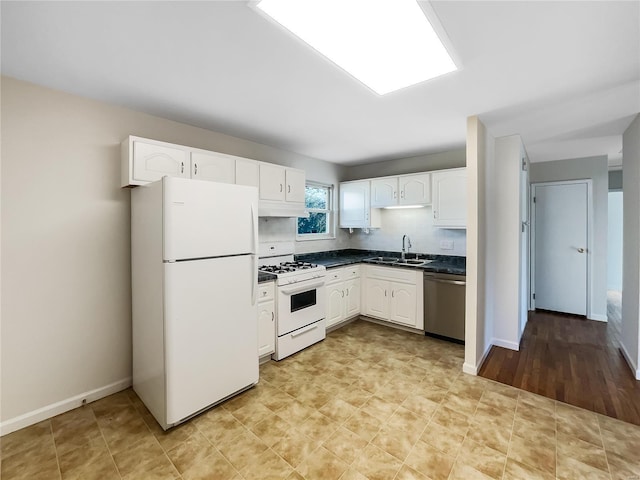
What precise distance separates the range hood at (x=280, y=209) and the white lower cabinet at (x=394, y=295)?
1.29 meters

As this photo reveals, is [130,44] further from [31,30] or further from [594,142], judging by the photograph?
[594,142]

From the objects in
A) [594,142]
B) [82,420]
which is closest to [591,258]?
[594,142]

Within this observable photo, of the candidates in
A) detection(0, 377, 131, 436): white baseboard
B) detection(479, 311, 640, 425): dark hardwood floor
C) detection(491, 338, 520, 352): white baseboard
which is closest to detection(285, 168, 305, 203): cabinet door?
detection(0, 377, 131, 436): white baseboard

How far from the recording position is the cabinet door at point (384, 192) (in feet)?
13.5

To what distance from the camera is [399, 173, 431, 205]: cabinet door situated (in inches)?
150

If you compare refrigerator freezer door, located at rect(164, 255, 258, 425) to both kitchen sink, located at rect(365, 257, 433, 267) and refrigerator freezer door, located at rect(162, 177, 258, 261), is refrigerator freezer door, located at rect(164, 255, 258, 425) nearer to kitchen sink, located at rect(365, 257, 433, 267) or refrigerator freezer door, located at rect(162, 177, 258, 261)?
refrigerator freezer door, located at rect(162, 177, 258, 261)

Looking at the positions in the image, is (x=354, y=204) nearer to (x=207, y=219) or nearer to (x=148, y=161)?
(x=207, y=219)

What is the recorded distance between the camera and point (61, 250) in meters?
2.13

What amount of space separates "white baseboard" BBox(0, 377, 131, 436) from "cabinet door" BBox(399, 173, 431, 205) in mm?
3746

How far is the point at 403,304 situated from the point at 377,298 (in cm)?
38

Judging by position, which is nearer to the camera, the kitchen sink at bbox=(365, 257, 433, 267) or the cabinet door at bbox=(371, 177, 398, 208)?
the kitchen sink at bbox=(365, 257, 433, 267)

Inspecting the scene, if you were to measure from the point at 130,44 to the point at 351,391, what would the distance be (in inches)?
112

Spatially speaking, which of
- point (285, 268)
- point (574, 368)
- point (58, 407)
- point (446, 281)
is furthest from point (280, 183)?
point (574, 368)

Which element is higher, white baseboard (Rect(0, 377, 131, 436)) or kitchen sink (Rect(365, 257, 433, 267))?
kitchen sink (Rect(365, 257, 433, 267))
